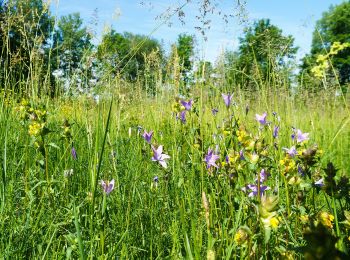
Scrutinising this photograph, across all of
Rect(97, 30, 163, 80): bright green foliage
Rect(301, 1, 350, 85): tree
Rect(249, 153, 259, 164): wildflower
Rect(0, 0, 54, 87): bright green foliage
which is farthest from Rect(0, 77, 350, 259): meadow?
Rect(0, 0, 54, 87): bright green foliage

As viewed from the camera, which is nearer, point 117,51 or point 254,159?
point 254,159

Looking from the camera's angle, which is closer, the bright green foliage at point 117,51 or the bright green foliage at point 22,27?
the bright green foliage at point 117,51

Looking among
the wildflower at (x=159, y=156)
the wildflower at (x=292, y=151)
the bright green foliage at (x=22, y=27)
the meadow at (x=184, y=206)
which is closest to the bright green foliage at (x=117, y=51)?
the meadow at (x=184, y=206)

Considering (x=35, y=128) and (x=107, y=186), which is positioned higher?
(x=35, y=128)

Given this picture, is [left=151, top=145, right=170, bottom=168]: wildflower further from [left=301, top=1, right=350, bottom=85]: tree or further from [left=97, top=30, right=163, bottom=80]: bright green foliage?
[left=301, top=1, right=350, bottom=85]: tree

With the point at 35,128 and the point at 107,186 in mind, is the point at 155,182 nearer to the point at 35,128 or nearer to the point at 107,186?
the point at 107,186

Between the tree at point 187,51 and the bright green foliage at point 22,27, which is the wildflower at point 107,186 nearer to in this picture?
the tree at point 187,51

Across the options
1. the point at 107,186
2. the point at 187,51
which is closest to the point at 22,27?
the point at 187,51

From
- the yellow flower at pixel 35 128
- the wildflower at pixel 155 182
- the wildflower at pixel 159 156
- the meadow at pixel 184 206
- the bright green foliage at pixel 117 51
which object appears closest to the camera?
the meadow at pixel 184 206

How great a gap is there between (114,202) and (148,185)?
250 millimetres

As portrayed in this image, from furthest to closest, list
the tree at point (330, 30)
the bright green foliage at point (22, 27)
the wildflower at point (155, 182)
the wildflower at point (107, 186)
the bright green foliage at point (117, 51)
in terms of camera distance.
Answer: the bright green foliage at point (22, 27), the tree at point (330, 30), the wildflower at point (155, 182), the wildflower at point (107, 186), the bright green foliage at point (117, 51)

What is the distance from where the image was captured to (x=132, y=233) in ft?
5.00

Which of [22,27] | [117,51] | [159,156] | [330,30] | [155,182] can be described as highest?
[330,30]

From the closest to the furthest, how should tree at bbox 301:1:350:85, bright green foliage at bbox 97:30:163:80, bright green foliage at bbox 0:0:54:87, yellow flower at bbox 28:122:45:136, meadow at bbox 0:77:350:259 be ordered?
meadow at bbox 0:77:350:259 → bright green foliage at bbox 97:30:163:80 → yellow flower at bbox 28:122:45:136 → tree at bbox 301:1:350:85 → bright green foliage at bbox 0:0:54:87
